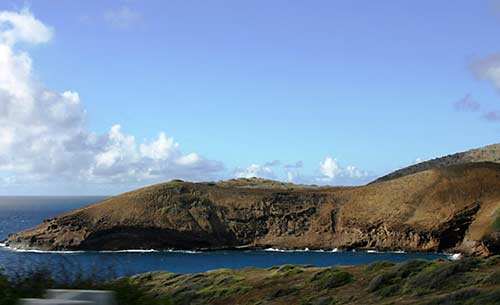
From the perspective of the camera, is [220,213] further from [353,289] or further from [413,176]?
[353,289]

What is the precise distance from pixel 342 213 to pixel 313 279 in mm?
81075

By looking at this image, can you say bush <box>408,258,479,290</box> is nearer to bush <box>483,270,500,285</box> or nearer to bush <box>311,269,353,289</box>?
bush <box>483,270,500,285</box>

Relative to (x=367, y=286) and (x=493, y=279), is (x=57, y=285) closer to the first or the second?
(x=493, y=279)

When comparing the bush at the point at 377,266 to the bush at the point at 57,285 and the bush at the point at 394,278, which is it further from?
the bush at the point at 57,285

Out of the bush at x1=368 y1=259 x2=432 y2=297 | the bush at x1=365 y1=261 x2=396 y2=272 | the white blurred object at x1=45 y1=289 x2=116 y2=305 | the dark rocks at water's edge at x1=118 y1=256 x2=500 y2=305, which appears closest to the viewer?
the white blurred object at x1=45 y1=289 x2=116 y2=305

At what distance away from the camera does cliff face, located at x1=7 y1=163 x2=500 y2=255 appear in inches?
3898

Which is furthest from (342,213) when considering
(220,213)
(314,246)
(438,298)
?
(438,298)

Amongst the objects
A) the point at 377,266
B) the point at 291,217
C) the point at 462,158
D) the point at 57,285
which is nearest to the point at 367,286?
the point at 377,266

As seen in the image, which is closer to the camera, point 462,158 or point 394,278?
point 394,278

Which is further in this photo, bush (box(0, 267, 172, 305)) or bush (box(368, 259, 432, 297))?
bush (box(368, 259, 432, 297))

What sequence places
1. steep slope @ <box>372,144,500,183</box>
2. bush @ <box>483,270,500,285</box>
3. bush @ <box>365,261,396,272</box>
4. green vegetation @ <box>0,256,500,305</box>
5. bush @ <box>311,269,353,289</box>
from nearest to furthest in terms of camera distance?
green vegetation @ <box>0,256,500,305</box>
bush @ <box>483,270,500,285</box>
bush @ <box>311,269,353,289</box>
bush @ <box>365,261,396,272</box>
steep slope @ <box>372,144,500,183</box>

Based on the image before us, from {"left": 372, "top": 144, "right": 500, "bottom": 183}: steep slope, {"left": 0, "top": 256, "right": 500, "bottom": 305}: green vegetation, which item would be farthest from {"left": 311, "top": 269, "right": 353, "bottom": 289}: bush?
{"left": 372, "top": 144, "right": 500, "bottom": 183}: steep slope

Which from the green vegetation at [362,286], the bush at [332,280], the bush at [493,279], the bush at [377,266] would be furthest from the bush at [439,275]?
the bush at [377,266]

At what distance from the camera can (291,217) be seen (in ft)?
360
